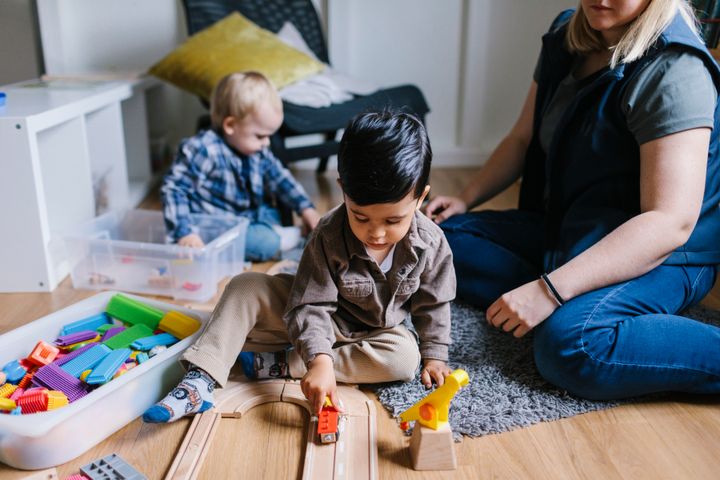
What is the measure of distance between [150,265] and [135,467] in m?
0.66

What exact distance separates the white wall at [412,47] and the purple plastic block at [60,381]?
A: 1.84 meters

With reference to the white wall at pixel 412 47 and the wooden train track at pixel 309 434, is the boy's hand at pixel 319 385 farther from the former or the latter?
the white wall at pixel 412 47

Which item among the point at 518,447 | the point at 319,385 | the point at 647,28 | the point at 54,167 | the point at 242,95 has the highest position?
the point at 647,28

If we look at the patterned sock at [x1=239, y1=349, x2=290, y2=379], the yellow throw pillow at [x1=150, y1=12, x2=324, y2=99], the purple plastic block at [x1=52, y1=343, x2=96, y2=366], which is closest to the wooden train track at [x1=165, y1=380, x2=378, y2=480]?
the patterned sock at [x1=239, y1=349, x2=290, y2=379]

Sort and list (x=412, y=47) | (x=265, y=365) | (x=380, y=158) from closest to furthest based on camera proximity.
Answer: (x=380, y=158) → (x=265, y=365) → (x=412, y=47)

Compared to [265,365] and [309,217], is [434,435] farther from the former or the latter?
[309,217]

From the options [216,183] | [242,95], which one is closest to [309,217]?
[216,183]

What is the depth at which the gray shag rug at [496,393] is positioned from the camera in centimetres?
102

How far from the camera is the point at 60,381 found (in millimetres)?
1004

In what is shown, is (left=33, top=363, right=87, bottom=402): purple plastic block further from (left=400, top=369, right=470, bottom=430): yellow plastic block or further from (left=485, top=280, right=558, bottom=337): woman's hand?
(left=485, top=280, right=558, bottom=337): woman's hand

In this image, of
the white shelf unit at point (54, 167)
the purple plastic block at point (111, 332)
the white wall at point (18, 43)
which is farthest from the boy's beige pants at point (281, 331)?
the white wall at point (18, 43)

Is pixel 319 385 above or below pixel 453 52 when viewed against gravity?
below

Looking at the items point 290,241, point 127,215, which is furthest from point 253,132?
point 127,215

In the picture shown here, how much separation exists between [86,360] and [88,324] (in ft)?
0.54
